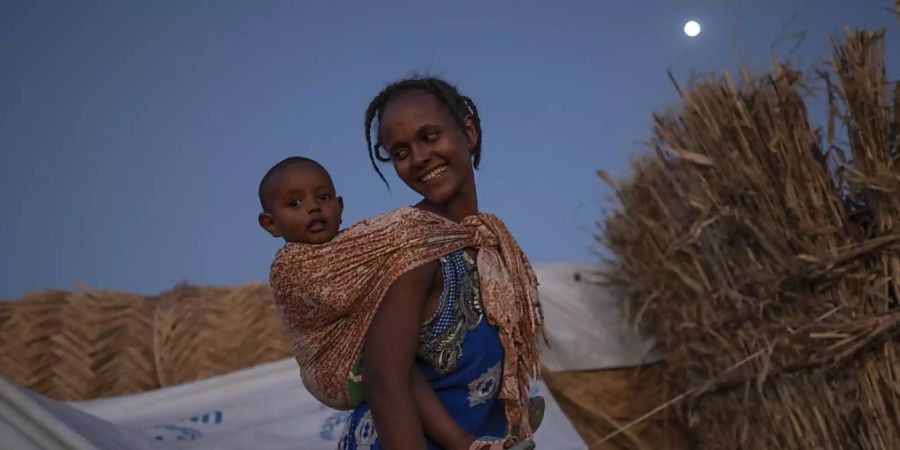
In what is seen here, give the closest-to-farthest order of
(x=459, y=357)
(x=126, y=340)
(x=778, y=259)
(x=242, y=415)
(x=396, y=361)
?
(x=396, y=361) → (x=459, y=357) → (x=778, y=259) → (x=242, y=415) → (x=126, y=340)

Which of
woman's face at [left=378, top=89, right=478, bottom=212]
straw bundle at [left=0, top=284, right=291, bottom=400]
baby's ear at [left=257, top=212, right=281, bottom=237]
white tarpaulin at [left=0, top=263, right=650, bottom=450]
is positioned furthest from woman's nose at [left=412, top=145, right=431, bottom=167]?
straw bundle at [left=0, top=284, right=291, bottom=400]

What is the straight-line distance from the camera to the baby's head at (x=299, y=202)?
1.53 m

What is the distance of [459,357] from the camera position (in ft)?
4.71

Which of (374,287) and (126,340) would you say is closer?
(374,287)

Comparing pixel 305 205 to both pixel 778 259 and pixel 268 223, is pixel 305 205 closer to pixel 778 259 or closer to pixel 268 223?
pixel 268 223

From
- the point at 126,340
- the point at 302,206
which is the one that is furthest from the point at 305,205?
the point at 126,340

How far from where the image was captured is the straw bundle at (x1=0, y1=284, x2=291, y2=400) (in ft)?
11.2

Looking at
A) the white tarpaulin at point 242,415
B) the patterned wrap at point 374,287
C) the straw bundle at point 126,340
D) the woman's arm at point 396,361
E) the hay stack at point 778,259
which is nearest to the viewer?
the woman's arm at point 396,361

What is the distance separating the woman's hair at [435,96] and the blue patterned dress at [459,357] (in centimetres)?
25

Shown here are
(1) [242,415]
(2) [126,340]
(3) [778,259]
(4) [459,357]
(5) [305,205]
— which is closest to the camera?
(4) [459,357]

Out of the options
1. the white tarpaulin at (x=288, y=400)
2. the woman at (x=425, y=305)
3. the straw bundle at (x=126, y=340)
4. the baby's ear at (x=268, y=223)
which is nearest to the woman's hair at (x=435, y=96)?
the woman at (x=425, y=305)

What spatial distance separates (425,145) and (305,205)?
0.74 ft

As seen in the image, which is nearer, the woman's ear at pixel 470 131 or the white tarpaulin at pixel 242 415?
the woman's ear at pixel 470 131

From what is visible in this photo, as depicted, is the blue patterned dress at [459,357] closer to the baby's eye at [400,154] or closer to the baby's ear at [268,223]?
the baby's eye at [400,154]
